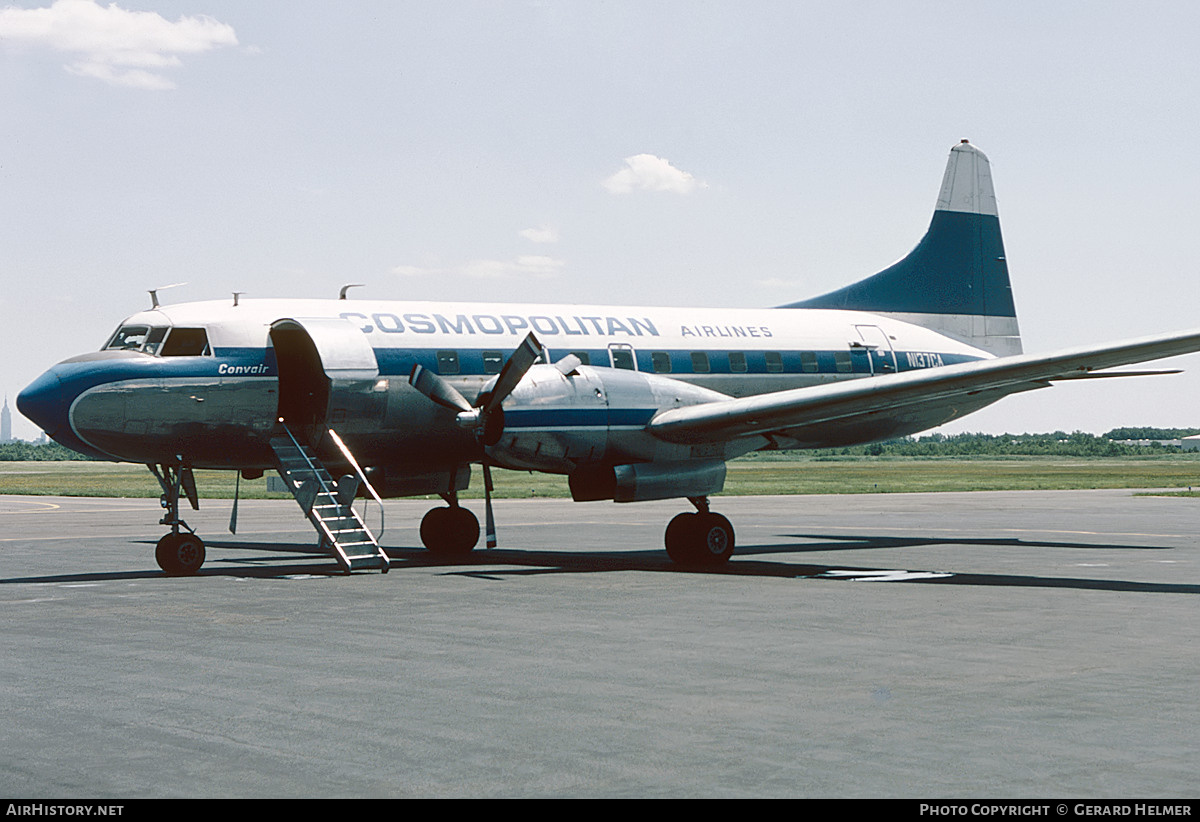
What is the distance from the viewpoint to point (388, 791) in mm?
6836

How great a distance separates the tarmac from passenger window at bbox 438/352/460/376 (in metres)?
3.37

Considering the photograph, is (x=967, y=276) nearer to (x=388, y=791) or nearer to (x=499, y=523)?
(x=499, y=523)

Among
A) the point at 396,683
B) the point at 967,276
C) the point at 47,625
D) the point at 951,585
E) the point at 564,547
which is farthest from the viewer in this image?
the point at 967,276

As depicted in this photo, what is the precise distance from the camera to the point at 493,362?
22750 mm

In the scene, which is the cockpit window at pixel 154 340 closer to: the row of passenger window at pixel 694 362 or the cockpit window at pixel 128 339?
the cockpit window at pixel 128 339

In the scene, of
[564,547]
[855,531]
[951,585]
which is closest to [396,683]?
[951,585]

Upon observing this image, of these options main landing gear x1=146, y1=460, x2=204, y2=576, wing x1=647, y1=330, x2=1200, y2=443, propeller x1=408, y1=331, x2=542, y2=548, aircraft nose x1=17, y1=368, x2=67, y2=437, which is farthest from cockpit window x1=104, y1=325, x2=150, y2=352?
wing x1=647, y1=330, x2=1200, y2=443

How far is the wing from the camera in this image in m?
18.8

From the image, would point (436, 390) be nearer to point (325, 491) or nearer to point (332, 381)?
point (332, 381)

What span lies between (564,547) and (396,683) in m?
16.1

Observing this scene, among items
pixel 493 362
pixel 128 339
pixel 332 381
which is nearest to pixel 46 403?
pixel 128 339

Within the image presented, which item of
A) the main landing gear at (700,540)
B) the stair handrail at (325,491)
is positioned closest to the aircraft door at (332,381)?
the stair handrail at (325,491)

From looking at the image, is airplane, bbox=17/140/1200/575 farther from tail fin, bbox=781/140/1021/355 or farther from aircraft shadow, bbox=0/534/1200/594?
tail fin, bbox=781/140/1021/355
